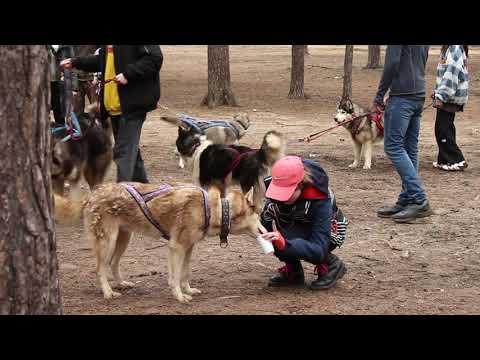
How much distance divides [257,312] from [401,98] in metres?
3.37

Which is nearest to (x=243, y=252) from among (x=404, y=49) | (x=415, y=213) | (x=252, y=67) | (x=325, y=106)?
(x=415, y=213)

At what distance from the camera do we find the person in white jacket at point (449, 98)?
32.1 feet

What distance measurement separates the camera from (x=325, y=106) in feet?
58.2

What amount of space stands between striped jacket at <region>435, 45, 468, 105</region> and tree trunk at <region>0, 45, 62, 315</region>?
754 centimetres

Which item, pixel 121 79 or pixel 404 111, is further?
pixel 404 111

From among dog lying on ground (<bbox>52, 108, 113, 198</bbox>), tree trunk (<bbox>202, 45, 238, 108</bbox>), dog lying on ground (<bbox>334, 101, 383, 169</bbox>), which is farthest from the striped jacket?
tree trunk (<bbox>202, 45, 238, 108</bbox>)

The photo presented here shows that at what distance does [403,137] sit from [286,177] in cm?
284

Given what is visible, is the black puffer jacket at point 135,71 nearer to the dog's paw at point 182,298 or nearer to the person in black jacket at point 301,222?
the person in black jacket at point 301,222

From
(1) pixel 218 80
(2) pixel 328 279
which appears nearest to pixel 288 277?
(2) pixel 328 279

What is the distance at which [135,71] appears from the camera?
22.1 ft

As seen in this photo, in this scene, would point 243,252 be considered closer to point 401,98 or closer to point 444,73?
point 401,98

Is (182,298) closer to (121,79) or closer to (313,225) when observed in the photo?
(313,225)

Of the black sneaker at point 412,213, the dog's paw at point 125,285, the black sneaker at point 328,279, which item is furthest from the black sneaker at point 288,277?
the black sneaker at point 412,213

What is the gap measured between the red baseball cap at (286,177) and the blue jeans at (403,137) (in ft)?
8.65
